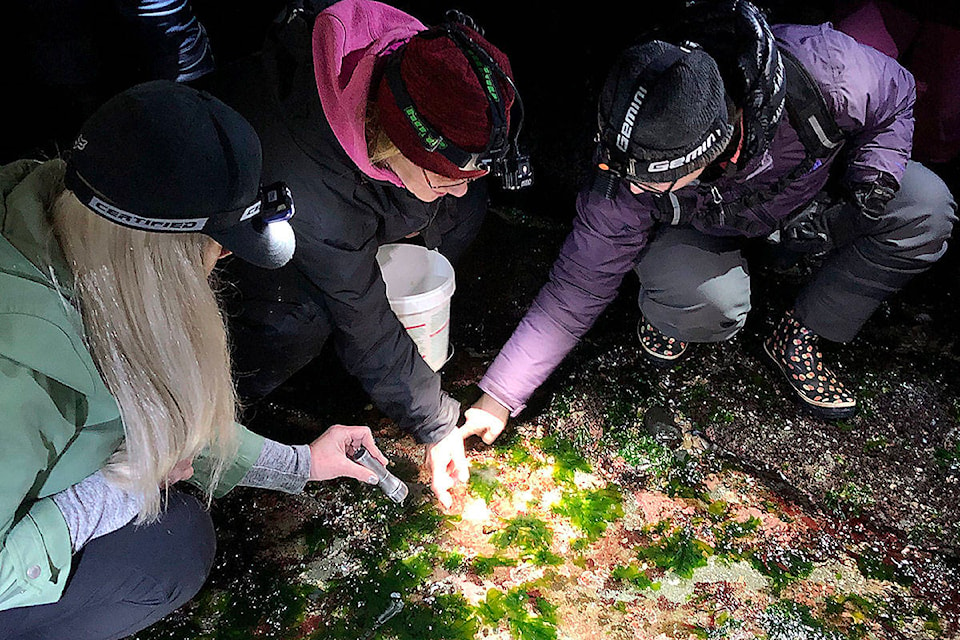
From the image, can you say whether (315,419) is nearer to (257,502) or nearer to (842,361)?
(257,502)

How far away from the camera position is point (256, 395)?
2398 mm

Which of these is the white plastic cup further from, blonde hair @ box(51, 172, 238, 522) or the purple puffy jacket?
blonde hair @ box(51, 172, 238, 522)

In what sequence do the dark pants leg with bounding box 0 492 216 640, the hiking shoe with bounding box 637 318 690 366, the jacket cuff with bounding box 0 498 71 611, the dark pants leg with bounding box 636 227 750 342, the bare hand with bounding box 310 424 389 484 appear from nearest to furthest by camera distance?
1. the jacket cuff with bounding box 0 498 71 611
2. the dark pants leg with bounding box 0 492 216 640
3. the bare hand with bounding box 310 424 389 484
4. the dark pants leg with bounding box 636 227 750 342
5. the hiking shoe with bounding box 637 318 690 366

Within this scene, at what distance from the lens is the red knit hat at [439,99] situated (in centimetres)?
150

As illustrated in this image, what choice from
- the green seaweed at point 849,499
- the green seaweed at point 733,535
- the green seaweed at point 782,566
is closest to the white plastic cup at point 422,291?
the green seaweed at point 733,535

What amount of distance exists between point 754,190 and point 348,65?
4.13 ft

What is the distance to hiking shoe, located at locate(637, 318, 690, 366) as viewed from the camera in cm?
266

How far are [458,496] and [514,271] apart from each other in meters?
1.14

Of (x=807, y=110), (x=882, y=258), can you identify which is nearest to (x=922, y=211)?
(x=882, y=258)

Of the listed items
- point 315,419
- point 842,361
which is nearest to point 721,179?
point 842,361

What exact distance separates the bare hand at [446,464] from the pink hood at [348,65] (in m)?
0.86

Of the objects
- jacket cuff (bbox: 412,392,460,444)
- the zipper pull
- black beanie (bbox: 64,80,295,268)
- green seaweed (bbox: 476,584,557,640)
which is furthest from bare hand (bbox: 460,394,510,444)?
black beanie (bbox: 64,80,295,268)

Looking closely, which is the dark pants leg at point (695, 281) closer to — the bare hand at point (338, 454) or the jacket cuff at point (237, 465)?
the bare hand at point (338, 454)

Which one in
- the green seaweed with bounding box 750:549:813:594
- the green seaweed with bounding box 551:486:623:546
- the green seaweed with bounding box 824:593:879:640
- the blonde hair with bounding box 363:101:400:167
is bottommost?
the green seaweed with bounding box 551:486:623:546
